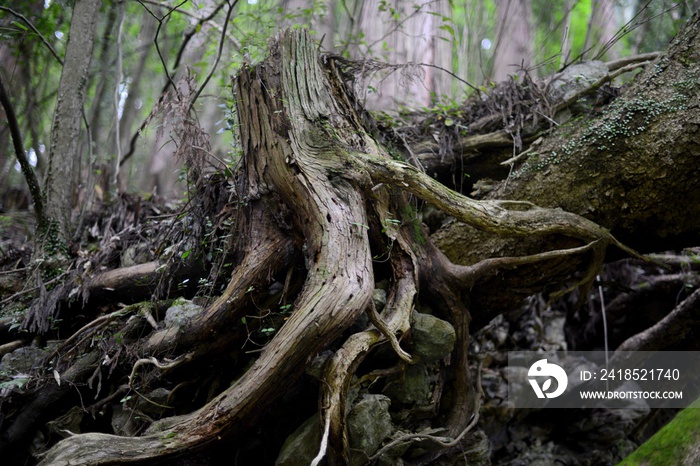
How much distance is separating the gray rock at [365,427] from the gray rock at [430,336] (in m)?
0.46

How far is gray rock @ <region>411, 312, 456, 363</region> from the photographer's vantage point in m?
2.99

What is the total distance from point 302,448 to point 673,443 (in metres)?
2.02

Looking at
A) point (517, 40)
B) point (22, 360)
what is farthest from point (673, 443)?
point (517, 40)

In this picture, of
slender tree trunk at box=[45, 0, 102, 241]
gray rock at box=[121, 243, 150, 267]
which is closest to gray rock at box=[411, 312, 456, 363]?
gray rock at box=[121, 243, 150, 267]

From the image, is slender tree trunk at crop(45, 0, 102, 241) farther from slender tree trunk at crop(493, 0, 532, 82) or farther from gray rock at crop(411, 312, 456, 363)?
slender tree trunk at crop(493, 0, 532, 82)

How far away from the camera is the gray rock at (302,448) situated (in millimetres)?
2525

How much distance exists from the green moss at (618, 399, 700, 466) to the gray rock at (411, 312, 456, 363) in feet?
3.94

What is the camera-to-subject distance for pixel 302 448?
2537 mm

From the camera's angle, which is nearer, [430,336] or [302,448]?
[302,448]

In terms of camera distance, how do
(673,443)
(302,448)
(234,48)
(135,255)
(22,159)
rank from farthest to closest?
1. (234,48)
2. (135,255)
3. (22,159)
4. (673,443)
5. (302,448)

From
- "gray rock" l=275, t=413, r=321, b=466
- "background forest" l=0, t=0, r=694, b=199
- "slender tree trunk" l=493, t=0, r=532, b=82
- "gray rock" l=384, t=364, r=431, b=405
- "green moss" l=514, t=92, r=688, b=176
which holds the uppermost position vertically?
"slender tree trunk" l=493, t=0, r=532, b=82

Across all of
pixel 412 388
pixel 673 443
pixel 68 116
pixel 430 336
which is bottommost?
pixel 673 443

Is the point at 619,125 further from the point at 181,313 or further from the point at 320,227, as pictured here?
the point at 181,313

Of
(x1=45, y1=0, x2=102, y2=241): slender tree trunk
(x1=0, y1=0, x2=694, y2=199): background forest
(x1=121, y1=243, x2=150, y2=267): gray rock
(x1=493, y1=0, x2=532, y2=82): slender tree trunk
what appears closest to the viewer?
(x1=121, y1=243, x2=150, y2=267): gray rock
